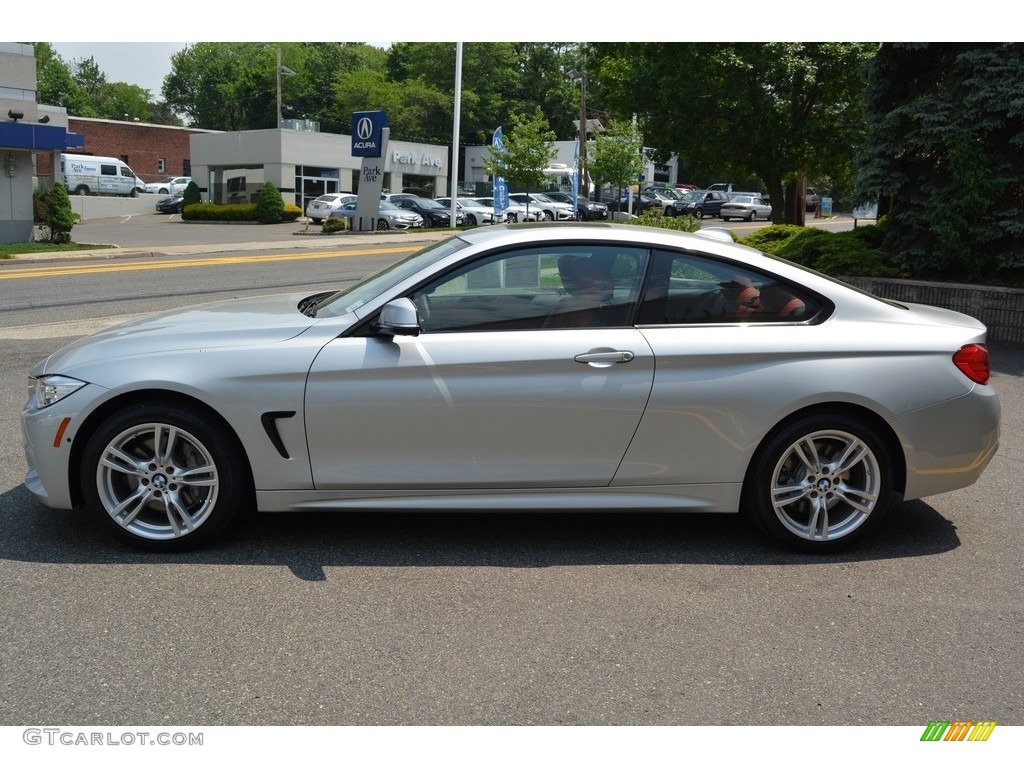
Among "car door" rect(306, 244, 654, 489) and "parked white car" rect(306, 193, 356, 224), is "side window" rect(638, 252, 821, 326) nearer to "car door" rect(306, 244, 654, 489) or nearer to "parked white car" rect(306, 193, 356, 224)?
"car door" rect(306, 244, 654, 489)

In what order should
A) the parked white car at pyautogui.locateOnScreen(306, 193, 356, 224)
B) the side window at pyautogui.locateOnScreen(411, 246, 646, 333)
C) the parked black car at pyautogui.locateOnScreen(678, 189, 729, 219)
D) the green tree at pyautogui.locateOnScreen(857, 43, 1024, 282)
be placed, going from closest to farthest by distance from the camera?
the side window at pyautogui.locateOnScreen(411, 246, 646, 333) < the green tree at pyautogui.locateOnScreen(857, 43, 1024, 282) < the parked white car at pyautogui.locateOnScreen(306, 193, 356, 224) < the parked black car at pyautogui.locateOnScreen(678, 189, 729, 219)

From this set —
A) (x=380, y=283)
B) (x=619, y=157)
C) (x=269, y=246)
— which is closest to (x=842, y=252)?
(x=380, y=283)

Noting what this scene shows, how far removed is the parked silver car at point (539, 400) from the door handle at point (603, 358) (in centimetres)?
1

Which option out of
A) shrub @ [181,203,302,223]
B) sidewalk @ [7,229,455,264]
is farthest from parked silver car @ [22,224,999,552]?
shrub @ [181,203,302,223]

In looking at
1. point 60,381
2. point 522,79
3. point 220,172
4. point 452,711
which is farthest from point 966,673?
point 522,79

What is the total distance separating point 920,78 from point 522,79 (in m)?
82.3

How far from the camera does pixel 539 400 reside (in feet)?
15.6

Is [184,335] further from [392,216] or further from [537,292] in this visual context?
[392,216]

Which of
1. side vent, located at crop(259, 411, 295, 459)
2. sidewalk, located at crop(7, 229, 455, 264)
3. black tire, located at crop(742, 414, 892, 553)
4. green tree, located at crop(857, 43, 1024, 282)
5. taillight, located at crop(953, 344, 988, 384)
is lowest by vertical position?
sidewalk, located at crop(7, 229, 455, 264)

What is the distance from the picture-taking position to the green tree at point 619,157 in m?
45.0

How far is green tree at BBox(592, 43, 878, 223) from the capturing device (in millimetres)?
20594

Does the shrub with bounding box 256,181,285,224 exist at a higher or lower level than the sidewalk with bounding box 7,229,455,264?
higher

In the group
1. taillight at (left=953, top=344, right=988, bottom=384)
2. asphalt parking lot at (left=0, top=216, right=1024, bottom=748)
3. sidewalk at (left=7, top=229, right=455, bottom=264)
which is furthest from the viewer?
sidewalk at (left=7, top=229, right=455, bottom=264)
